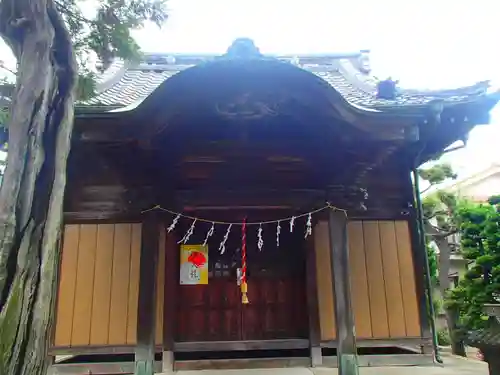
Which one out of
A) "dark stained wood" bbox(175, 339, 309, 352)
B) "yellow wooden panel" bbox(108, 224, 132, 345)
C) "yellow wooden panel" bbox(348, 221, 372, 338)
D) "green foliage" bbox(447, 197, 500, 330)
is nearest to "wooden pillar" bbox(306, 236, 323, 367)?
"dark stained wood" bbox(175, 339, 309, 352)

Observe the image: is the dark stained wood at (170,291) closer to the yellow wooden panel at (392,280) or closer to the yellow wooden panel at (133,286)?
the yellow wooden panel at (133,286)

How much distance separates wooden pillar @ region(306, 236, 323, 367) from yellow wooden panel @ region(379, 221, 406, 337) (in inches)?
44.7

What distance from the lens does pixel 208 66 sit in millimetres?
4812

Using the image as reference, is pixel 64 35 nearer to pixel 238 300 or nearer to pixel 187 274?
pixel 187 274

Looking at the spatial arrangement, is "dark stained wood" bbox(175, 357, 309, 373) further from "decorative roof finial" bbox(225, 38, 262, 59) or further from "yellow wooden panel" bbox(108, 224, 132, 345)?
"decorative roof finial" bbox(225, 38, 262, 59)

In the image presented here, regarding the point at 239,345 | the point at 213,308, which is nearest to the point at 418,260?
the point at 239,345

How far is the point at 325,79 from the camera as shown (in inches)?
269

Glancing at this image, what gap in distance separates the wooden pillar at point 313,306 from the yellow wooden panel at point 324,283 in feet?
0.18

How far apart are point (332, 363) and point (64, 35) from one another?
18.8 ft

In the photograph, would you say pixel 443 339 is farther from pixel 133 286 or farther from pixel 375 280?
pixel 133 286

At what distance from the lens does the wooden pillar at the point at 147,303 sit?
5.17 m

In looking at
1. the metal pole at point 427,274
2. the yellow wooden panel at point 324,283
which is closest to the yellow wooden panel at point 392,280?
the metal pole at point 427,274

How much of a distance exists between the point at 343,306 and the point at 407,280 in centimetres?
→ 198

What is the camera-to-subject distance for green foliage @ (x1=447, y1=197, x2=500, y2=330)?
5.32 metres
